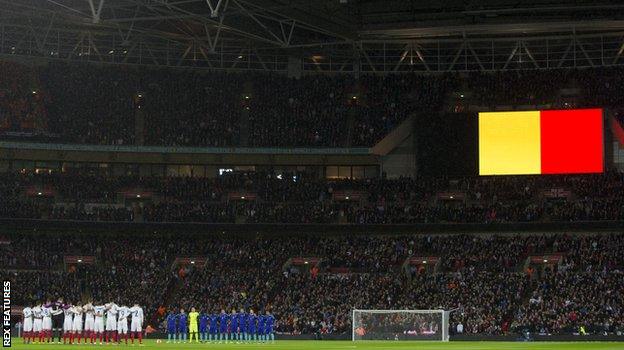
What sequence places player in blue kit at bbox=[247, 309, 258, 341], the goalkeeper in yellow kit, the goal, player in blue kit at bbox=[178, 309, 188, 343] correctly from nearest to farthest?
1. the goalkeeper in yellow kit
2. player in blue kit at bbox=[247, 309, 258, 341]
3. player in blue kit at bbox=[178, 309, 188, 343]
4. the goal

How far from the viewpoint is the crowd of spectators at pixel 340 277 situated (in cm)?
5925

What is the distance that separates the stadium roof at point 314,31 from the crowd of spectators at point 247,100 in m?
1.31

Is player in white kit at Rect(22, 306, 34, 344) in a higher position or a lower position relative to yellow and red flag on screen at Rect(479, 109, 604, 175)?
lower

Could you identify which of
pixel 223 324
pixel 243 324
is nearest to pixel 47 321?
pixel 223 324

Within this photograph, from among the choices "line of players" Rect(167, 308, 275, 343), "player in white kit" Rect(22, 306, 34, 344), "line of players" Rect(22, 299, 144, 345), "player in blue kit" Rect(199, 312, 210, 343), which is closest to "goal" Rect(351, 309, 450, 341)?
"line of players" Rect(167, 308, 275, 343)

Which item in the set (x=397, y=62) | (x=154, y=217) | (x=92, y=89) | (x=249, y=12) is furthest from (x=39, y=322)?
(x=397, y=62)

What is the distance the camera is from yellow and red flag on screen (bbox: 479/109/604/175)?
69188 mm

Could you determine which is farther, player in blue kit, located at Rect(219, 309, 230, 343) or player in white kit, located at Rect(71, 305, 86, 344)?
player in blue kit, located at Rect(219, 309, 230, 343)

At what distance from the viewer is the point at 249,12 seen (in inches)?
2211

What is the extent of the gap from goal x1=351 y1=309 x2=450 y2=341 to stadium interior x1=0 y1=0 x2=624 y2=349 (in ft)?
9.48

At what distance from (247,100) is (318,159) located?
6.67 metres

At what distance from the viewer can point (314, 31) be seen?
66250mm

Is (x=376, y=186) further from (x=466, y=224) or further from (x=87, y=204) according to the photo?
(x=87, y=204)

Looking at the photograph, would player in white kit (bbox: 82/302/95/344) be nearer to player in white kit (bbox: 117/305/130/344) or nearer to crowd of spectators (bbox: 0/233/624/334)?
player in white kit (bbox: 117/305/130/344)
